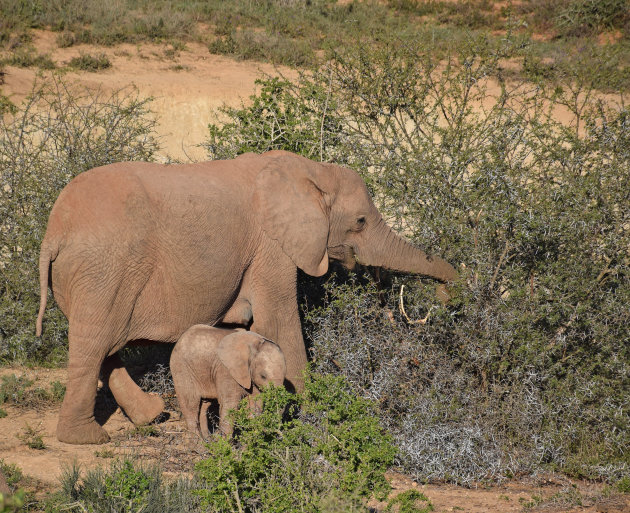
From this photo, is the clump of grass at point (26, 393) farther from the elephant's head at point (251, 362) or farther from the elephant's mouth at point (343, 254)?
the elephant's mouth at point (343, 254)

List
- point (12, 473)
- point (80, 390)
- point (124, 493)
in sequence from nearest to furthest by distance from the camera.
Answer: point (124, 493)
point (12, 473)
point (80, 390)

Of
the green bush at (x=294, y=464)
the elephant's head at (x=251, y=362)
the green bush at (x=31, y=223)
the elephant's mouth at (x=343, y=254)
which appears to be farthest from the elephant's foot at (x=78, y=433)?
the elephant's mouth at (x=343, y=254)

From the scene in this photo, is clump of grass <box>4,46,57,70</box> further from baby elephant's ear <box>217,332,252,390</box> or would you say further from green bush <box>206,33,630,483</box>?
baby elephant's ear <box>217,332,252,390</box>

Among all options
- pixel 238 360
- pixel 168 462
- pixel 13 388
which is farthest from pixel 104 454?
pixel 13 388

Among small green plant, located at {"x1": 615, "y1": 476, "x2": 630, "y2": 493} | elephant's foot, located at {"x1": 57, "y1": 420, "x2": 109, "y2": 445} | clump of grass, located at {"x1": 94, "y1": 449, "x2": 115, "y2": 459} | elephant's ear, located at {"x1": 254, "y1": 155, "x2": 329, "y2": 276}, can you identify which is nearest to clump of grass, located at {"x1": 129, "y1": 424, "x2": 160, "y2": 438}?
elephant's foot, located at {"x1": 57, "y1": 420, "x2": 109, "y2": 445}

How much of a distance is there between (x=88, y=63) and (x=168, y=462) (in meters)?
14.6

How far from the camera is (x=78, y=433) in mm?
6457

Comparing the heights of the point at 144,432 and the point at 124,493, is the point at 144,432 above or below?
Answer: below

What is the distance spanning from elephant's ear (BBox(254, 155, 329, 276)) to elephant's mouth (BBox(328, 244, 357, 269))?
0.25 meters

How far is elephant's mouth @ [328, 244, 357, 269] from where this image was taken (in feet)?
24.1

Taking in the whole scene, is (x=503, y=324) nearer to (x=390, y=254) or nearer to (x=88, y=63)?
(x=390, y=254)

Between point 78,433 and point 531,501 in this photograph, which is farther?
point 78,433

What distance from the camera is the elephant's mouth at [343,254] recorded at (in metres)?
7.33

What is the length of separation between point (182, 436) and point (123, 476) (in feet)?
6.26
